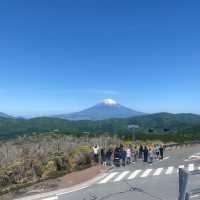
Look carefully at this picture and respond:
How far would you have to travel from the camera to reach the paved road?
19.2 meters

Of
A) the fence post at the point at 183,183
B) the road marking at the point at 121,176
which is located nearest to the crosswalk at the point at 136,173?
the road marking at the point at 121,176

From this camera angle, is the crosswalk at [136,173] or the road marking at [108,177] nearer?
the road marking at [108,177]

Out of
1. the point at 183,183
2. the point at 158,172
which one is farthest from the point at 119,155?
the point at 183,183

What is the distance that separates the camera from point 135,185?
22.8 metres

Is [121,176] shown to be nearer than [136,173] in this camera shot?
Yes

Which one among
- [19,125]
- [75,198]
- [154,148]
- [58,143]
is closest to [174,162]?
[154,148]

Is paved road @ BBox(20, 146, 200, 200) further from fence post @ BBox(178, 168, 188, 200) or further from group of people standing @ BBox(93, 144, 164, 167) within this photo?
fence post @ BBox(178, 168, 188, 200)

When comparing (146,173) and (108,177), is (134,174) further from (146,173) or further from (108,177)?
(108,177)

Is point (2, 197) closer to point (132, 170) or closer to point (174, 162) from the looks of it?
point (132, 170)

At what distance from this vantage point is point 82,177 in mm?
Answer: 25953

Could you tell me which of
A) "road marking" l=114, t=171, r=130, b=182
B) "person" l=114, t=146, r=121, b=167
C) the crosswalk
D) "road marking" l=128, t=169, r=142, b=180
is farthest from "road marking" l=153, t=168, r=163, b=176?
"person" l=114, t=146, r=121, b=167

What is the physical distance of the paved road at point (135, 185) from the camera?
19.2 meters

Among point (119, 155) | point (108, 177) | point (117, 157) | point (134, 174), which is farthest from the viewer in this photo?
point (117, 157)

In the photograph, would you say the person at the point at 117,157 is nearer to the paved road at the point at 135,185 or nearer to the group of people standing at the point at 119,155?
the group of people standing at the point at 119,155
